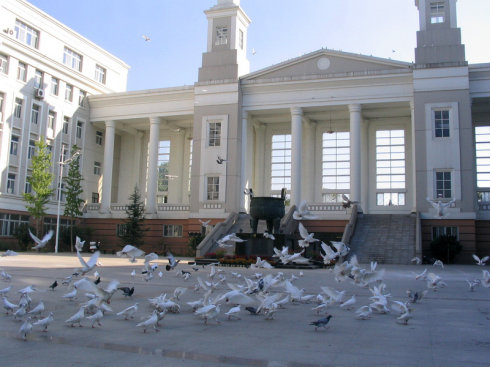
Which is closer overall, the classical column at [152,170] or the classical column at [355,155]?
the classical column at [355,155]

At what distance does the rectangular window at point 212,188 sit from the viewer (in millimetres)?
36406

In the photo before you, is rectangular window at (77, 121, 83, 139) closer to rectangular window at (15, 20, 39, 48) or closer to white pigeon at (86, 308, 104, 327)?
rectangular window at (15, 20, 39, 48)

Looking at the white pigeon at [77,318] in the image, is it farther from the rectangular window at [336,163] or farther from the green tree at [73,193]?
the rectangular window at [336,163]

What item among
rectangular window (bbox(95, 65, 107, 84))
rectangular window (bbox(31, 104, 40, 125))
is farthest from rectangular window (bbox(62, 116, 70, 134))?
rectangular window (bbox(95, 65, 107, 84))

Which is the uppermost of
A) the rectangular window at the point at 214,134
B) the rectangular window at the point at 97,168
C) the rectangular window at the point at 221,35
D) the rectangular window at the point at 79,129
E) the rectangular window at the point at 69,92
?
the rectangular window at the point at 221,35

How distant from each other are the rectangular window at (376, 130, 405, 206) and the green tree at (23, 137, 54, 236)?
2433cm

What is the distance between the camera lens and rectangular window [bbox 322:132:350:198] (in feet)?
132

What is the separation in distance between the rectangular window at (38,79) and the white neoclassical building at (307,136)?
256 centimetres

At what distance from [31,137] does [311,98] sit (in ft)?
67.4

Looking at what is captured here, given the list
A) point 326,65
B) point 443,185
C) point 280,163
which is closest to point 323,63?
point 326,65

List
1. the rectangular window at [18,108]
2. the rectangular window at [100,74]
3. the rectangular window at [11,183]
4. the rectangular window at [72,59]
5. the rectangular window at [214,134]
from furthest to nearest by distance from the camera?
the rectangular window at [100,74], the rectangular window at [72,59], the rectangular window at [214,134], the rectangular window at [18,108], the rectangular window at [11,183]

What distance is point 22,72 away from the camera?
1436 inches

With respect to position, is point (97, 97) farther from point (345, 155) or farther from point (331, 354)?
point (331, 354)

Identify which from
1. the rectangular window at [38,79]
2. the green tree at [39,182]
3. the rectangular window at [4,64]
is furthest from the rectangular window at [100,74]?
the green tree at [39,182]
